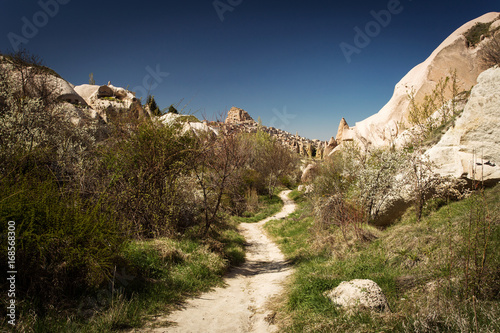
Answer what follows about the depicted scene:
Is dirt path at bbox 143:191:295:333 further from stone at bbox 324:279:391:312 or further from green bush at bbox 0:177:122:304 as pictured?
green bush at bbox 0:177:122:304

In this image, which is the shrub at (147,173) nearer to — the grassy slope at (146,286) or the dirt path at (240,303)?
the grassy slope at (146,286)

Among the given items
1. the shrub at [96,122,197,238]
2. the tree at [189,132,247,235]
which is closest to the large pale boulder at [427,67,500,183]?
the tree at [189,132,247,235]

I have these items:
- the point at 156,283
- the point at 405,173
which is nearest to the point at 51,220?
the point at 156,283

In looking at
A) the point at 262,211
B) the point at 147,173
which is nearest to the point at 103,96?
the point at 262,211

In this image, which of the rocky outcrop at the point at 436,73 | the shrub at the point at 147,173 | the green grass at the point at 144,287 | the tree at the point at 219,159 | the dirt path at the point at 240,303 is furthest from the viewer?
the rocky outcrop at the point at 436,73

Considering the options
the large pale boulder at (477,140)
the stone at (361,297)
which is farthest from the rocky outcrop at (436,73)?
the stone at (361,297)

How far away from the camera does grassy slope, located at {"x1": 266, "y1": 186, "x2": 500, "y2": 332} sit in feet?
9.30

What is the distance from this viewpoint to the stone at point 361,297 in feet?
11.6

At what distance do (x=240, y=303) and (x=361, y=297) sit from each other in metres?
2.51

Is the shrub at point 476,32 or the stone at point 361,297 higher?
the shrub at point 476,32

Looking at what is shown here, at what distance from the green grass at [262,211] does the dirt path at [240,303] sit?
5886 mm

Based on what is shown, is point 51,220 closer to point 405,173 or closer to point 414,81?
point 405,173

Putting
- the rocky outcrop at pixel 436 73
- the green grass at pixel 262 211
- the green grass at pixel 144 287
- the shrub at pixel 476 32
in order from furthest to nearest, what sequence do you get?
the green grass at pixel 262 211
the shrub at pixel 476 32
the rocky outcrop at pixel 436 73
the green grass at pixel 144 287

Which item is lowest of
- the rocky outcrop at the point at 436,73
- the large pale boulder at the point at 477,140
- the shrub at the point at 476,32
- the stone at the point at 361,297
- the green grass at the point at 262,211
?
the stone at the point at 361,297
